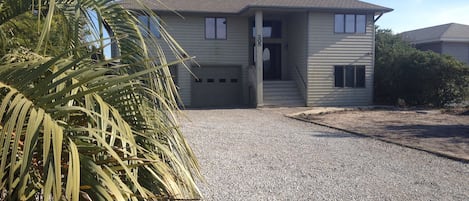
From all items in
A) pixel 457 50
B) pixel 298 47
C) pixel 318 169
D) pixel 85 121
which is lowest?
pixel 318 169

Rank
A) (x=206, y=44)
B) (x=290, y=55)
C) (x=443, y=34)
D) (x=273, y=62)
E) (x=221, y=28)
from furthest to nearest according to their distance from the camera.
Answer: (x=443, y=34) → (x=273, y=62) → (x=290, y=55) → (x=221, y=28) → (x=206, y=44)

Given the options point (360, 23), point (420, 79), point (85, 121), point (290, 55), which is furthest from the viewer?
point (290, 55)

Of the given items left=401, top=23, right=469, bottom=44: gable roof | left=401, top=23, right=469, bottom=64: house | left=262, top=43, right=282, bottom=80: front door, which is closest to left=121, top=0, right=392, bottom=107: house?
left=262, top=43, right=282, bottom=80: front door

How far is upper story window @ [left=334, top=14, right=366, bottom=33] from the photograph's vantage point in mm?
23094

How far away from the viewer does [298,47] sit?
2366 cm

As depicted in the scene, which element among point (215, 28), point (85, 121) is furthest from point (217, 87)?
point (85, 121)

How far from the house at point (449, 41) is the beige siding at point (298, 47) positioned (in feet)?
46.6

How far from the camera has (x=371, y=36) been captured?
2358cm

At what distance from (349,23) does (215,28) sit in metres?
7.23

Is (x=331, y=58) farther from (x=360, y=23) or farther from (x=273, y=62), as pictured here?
(x=273, y=62)

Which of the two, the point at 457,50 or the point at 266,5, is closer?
the point at 266,5

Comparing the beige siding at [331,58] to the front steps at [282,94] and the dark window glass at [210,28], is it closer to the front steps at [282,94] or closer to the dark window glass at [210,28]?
the front steps at [282,94]

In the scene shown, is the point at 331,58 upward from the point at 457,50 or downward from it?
downward

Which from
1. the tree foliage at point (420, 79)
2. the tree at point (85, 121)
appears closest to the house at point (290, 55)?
the tree foliage at point (420, 79)
